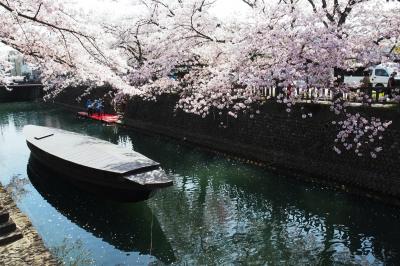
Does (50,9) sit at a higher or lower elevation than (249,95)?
higher

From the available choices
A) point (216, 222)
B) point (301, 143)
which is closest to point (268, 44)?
point (301, 143)

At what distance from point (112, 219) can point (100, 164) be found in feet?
6.38

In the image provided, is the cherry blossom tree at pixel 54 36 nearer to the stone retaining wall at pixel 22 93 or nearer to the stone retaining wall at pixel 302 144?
the stone retaining wall at pixel 302 144

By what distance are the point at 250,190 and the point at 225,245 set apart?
4.50 m

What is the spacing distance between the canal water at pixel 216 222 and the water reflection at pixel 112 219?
3cm

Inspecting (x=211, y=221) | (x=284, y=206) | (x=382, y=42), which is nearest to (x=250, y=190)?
(x=284, y=206)

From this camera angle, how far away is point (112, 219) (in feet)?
39.2

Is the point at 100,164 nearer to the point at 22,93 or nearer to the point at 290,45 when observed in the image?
the point at 290,45

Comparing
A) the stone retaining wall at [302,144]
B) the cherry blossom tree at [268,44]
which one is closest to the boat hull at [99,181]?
the cherry blossom tree at [268,44]

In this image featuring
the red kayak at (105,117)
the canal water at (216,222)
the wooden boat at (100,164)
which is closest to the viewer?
the canal water at (216,222)

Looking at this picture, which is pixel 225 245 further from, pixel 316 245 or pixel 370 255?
pixel 370 255

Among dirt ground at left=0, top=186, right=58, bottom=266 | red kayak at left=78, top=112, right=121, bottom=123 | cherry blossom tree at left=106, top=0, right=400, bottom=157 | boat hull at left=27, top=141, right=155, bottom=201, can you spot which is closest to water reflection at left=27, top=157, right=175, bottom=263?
boat hull at left=27, top=141, right=155, bottom=201

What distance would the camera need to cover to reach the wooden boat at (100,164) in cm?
1159

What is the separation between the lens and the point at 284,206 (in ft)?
41.9
